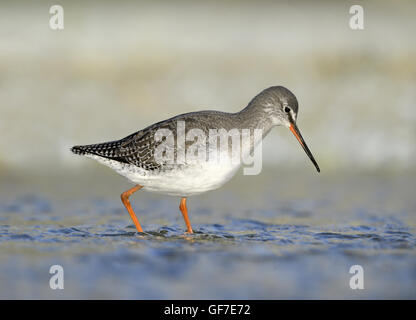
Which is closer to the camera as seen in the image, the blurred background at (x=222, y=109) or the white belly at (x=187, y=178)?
the blurred background at (x=222, y=109)

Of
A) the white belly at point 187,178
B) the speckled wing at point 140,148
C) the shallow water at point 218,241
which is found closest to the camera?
the shallow water at point 218,241

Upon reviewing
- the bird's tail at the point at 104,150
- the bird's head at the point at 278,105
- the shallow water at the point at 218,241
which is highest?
the bird's head at the point at 278,105

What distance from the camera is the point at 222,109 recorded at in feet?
48.8

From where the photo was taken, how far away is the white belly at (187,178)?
26.7ft

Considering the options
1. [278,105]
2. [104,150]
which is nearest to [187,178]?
[104,150]

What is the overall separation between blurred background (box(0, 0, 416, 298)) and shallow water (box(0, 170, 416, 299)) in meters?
0.03

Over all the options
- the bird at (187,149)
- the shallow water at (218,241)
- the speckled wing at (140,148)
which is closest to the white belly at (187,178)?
the bird at (187,149)

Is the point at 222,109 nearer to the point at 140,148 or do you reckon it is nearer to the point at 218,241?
the point at 140,148

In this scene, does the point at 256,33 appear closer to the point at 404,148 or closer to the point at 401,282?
the point at 404,148

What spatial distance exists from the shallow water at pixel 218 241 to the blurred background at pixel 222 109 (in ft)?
0.10

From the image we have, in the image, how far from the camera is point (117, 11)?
1669 centimetres

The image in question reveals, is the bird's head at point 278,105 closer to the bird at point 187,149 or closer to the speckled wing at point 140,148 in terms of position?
the bird at point 187,149

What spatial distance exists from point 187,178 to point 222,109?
684 centimetres

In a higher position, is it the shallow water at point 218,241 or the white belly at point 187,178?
the white belly at point 187,178
